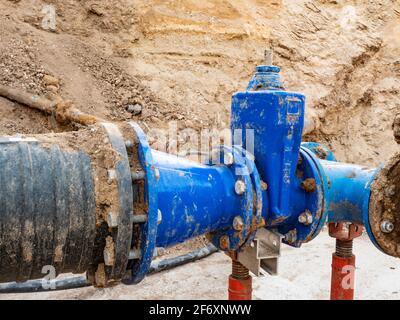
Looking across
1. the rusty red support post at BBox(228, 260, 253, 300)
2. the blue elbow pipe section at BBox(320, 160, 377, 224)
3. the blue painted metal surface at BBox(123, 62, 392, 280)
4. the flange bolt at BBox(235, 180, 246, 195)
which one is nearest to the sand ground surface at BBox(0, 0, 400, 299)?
the rusty red support post at BBox(228, 260, 253, 300)

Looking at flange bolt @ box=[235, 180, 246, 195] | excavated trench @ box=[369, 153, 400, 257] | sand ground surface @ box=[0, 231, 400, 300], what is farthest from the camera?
sand ground surface @ box=[0, 231, 400, 300]

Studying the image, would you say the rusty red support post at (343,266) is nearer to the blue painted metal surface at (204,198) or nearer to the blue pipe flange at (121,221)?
the blue painted metal surface at (204,198)

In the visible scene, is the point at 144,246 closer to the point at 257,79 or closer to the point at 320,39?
the point at 257,79

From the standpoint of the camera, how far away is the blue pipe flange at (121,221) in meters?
1.11

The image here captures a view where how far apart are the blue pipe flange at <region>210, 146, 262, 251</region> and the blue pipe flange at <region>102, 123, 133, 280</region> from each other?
438 mm

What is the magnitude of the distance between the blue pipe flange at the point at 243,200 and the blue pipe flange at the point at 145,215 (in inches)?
13.8

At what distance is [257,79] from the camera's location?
1.62 meters

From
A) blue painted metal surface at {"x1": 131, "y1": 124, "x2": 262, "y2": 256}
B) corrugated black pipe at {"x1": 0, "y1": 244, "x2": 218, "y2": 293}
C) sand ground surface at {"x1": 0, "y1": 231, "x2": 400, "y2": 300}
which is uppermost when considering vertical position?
blue painted metal surface at {"x1": 131, "y1": 124, "x2": 262, "y2": 256}

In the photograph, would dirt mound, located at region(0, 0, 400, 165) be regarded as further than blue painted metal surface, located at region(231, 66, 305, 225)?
Yes

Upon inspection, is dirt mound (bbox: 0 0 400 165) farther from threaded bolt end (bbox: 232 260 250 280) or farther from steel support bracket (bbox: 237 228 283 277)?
steel support bracket (bbox: 237 228 283 277)

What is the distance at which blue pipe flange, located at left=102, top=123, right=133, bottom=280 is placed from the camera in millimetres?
1111

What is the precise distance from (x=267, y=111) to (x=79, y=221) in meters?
0.76

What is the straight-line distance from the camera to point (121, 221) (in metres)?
1.11

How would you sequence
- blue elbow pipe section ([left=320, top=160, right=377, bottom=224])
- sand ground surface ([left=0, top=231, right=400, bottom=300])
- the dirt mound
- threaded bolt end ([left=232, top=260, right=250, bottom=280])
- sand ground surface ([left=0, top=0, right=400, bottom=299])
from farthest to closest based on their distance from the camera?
the dirt mound < sand ground surface ([left=0, top=0, right=400, bottom=299]) < sand ground surface ([left=0, top=231, right=400, bottom=300]) < threaded bolt end ([left=232, top=260, right=250, bottom=280]) < blue elbow pipe section ([left=320, top=160, right=377, bottom=224])
